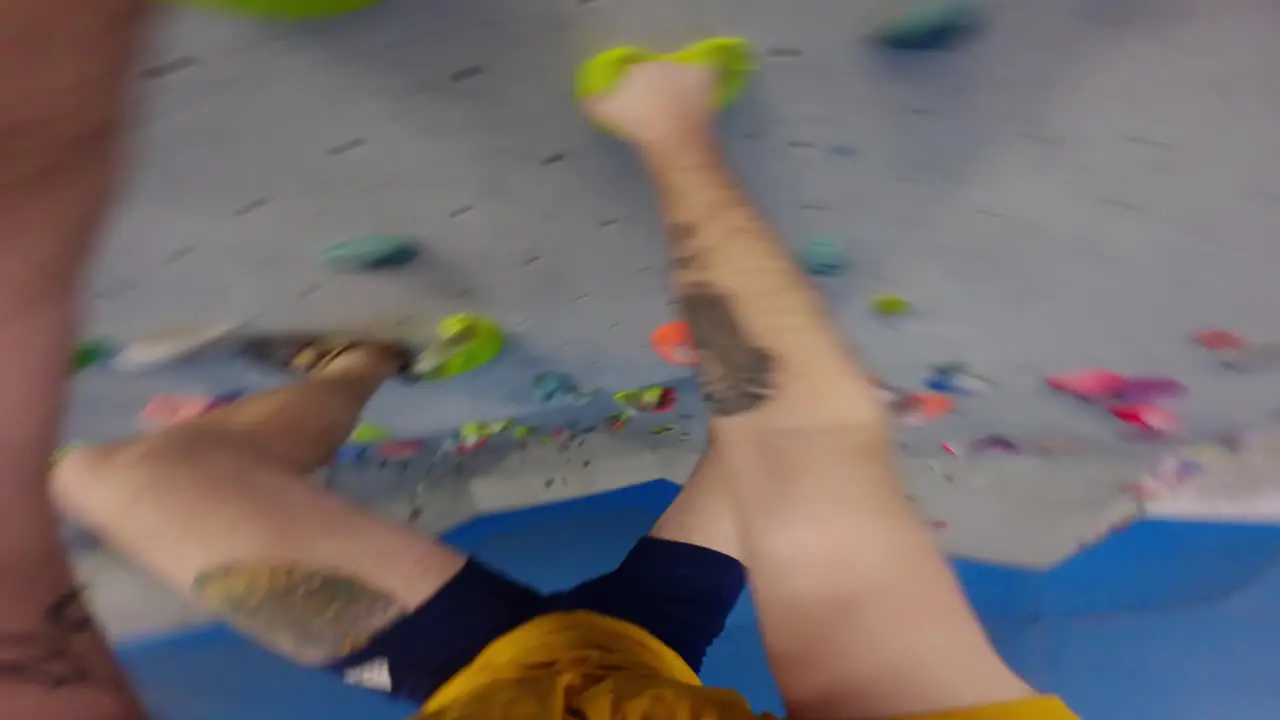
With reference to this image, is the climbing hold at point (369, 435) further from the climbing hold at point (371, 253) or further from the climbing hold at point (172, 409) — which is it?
the climbing hold at point (371, 253)

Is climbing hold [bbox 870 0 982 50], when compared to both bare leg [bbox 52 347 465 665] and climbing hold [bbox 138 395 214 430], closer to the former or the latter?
bare leg [bbox 52 347 465 665]

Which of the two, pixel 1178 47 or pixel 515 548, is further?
pixel 515 548

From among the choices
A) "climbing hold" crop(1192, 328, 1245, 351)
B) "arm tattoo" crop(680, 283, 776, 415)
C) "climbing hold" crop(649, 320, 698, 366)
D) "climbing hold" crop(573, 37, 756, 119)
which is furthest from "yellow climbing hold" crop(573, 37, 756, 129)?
"climbing hold" crop(1192, 328, 1245, 351)

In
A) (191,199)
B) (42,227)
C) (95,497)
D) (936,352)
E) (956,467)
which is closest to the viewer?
(42,227)

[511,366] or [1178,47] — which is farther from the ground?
[1178,47]

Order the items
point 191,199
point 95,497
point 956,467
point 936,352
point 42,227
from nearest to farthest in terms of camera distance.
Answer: point 42,227 < point 191,199 < point 95,497 < point 936,352 < point 956,467

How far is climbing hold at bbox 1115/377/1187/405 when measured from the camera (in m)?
1.01

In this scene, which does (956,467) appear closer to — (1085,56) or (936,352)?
(936,352)

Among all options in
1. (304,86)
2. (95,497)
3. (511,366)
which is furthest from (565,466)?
(304,86)

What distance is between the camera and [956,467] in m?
1.33

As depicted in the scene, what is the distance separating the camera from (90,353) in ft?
2.65

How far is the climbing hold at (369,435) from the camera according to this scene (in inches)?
44.5

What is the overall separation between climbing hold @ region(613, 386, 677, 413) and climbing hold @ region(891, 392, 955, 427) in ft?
0.93

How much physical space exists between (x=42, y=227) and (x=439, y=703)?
1.31ft
